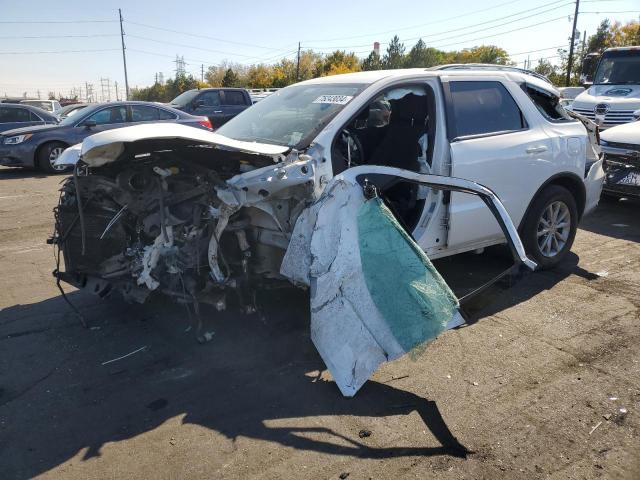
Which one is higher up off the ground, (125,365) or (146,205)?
(146,205)

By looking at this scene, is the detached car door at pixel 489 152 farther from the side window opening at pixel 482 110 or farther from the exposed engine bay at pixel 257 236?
the exposed engine bay at pixel 257 236

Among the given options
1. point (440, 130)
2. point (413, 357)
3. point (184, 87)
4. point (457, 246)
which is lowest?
point (413, 357)

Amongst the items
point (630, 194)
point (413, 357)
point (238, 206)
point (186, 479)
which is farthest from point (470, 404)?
point (630, 194)

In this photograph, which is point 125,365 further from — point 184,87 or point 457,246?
point 184,87

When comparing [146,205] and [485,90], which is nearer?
[146,205]

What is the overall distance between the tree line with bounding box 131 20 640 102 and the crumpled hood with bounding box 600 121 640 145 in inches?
1408

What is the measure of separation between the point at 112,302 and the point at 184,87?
51.6 metres

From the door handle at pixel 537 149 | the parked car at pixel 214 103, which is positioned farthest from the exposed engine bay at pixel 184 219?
the parked car at pixel 214 103

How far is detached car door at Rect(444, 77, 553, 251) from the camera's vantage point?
4480 mm

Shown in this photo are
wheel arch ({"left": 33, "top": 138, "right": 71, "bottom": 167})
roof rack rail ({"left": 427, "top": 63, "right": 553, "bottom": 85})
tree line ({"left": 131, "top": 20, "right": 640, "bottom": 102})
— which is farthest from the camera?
tree line ({"left": 131, "top": 20, "right": 640, "bottom": 102})

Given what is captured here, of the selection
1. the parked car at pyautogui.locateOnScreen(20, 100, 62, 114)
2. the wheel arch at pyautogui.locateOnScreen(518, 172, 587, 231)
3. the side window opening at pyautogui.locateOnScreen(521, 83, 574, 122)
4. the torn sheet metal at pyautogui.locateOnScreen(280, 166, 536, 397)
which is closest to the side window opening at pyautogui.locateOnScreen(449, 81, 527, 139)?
the side window opening at pyautogui.locateOnScreen(521, 83, 574, 122)

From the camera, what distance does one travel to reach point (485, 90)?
493cm

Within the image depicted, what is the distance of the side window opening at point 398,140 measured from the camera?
4.39 m

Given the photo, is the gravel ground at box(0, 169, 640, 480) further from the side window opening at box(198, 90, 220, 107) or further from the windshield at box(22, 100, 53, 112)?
the windshield at box(22, 100, 53, 112)
